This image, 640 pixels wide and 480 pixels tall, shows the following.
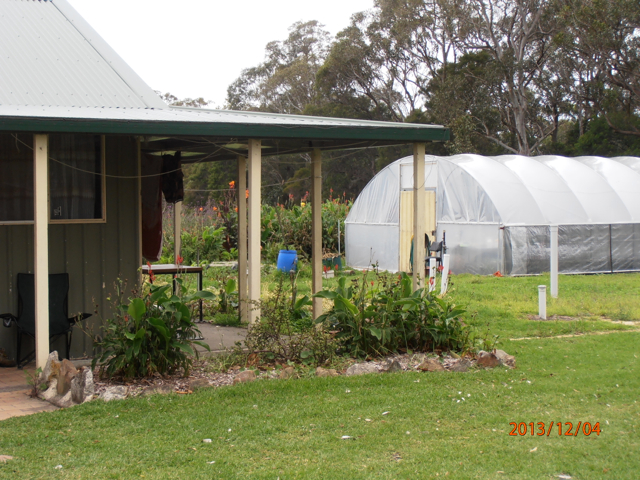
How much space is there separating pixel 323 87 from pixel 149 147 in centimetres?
2878

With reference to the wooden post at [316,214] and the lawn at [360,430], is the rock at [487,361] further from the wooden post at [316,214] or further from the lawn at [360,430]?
the wooden post at [316,214]

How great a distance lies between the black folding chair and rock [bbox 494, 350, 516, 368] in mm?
4279

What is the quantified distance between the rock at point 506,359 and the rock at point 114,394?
145 inches

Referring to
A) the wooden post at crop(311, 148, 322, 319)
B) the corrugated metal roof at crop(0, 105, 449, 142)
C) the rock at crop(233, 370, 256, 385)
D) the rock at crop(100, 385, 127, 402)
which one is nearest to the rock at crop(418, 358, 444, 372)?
the rock at crop(233, 370, 256, 385)

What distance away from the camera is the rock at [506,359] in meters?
7.07

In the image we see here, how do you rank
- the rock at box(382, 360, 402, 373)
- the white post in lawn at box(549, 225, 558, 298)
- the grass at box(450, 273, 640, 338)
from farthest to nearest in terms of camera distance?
1. the white post in lawn at box(549, 225, 558, 298)
2. the grass at box(450, 273, 640, 338)
3. the rock at box(382, 360, 402, 373)

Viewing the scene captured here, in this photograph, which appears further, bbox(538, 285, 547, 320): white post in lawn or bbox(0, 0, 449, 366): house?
Result: bbox(538, 285, 547, 320): white post in lawn

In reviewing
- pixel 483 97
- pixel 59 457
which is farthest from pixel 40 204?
pixel 483 97

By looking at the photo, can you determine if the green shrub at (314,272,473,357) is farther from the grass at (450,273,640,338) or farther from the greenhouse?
the greenhouse

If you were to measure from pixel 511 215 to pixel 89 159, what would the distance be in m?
10.6

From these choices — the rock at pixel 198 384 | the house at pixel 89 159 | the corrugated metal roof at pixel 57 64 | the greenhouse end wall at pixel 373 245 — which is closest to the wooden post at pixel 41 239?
the house at pixel 89 159

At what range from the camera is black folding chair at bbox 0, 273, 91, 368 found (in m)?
7.07

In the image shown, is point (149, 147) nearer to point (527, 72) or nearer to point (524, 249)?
point (524, 249)

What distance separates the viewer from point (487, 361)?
6977 mm
